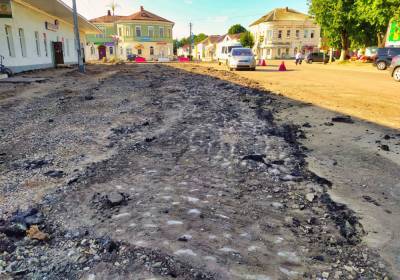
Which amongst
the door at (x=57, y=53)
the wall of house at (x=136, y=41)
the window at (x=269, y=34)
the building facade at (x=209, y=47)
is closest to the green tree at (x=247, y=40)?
the window at (x=269, y=34)

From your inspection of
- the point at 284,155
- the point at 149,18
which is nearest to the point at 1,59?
the point at 284,155

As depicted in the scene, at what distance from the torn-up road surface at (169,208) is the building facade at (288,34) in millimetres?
68850

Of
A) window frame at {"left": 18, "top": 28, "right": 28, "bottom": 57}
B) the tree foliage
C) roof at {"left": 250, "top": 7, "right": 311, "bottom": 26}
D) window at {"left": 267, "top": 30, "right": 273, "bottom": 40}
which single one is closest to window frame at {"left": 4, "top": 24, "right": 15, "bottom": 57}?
window frame at {"left": 18, "top": 28, "right": 28, "bottom": 57}

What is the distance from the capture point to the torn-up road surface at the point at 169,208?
8.07 feet

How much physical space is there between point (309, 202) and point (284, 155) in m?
1.63

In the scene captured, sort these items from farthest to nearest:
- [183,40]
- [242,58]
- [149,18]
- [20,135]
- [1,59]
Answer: [183,40], [149,18], [242,58], [1,59], [20,135]

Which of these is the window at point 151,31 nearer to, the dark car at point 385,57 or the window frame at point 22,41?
the window frame at point 22,41

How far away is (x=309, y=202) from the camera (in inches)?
140

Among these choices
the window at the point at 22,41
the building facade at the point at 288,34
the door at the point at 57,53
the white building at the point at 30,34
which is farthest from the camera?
the building facade at the point at 288,34

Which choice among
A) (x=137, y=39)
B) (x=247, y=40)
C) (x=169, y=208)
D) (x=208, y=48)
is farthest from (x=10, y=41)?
(x=208, y=48)

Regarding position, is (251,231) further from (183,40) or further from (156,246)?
(183,40)

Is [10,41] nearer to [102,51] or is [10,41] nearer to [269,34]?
[102,51]

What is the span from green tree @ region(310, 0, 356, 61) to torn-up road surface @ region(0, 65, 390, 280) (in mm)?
35704

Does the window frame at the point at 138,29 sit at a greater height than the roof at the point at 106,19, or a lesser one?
lesser
